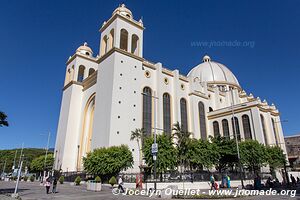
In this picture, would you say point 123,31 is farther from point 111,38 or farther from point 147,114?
point 147,114

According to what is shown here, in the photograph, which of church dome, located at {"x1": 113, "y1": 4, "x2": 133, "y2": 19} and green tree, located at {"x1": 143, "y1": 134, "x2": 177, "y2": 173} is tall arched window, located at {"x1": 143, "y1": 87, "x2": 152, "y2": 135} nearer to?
green tree, located at {"x1": 143, "y1": 134, "x2": 177, "y2": 173}

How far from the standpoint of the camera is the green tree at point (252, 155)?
35.2 m

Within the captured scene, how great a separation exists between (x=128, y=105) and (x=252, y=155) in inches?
845

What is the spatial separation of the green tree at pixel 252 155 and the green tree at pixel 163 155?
12760 mm

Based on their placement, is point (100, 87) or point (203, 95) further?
point (203, 95)

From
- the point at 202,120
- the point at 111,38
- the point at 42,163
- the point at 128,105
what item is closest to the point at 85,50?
the point at 111,38

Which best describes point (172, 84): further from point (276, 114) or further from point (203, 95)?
point (276, 114)

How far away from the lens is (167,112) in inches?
1716

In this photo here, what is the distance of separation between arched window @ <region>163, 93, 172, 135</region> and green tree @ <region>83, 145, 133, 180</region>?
1370 centimetres

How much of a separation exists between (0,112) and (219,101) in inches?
1911

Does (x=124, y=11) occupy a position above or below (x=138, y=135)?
above

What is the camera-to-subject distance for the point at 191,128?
151ft

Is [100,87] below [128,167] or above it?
above

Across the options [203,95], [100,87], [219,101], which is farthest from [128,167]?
[219,101]
